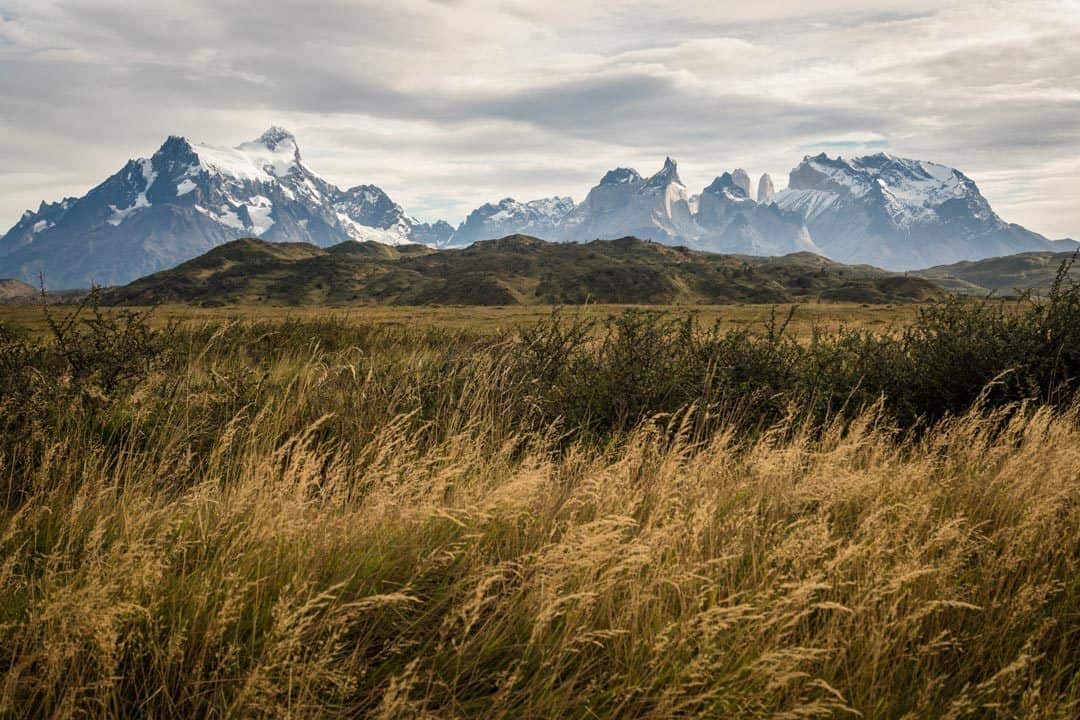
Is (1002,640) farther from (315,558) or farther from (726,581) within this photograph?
(315,558)

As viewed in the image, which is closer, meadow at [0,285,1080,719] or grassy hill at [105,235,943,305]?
meadow at [0,285,1080,719]

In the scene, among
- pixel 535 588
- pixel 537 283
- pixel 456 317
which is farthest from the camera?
pixel 537 283

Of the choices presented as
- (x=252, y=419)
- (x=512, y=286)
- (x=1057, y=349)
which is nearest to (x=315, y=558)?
(x=252, y=419)

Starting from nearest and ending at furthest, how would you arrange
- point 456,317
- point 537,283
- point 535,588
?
point 535,588
point 456,317
point 537,283

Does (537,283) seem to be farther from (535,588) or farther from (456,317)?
(535,588)

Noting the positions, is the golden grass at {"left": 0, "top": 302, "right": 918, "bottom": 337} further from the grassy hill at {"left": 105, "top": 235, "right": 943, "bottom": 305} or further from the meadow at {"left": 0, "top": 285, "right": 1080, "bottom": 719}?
the grassy hill at {"left": 105, "top": 235, "right": 943, "bottom": 305}

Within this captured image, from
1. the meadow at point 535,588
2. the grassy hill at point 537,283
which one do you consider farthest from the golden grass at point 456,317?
the grassy hill at point 537,283

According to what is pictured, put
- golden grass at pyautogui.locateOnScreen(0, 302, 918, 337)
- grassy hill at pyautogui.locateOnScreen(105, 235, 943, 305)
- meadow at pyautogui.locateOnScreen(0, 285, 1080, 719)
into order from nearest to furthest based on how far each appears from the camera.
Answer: meadow at pyautogui.locateOnScreen(0, 285, 1080, 719), golden grass at pyautogui.locateOnScreen(0, 302, 918, 337), grassy hill at pyautogui.locateOnScreen(105, 235, 943, 305)

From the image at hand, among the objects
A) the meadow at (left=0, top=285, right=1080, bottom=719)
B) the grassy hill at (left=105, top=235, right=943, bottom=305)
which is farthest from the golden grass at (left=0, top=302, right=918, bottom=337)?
the grassy hill at (left=105, top=235, right=943, bottom=305)

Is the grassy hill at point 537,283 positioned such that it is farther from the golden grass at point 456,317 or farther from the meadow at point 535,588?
the meadow at point 535,588

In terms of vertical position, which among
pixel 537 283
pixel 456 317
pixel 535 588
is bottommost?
pixel 535 588

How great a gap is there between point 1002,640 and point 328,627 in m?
3.64

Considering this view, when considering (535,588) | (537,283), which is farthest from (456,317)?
(537,283)

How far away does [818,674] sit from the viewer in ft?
10.5
